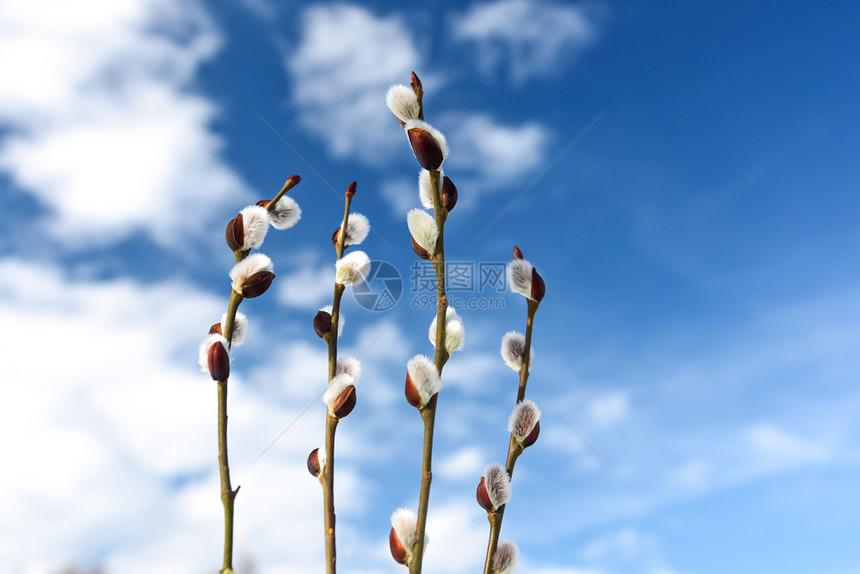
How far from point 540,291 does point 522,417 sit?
152 mm

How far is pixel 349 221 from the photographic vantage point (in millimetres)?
854

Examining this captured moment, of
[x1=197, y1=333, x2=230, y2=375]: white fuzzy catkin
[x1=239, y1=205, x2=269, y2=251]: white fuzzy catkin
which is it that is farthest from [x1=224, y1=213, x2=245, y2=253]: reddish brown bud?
[x1=197, y1=333, x2=230, y2=375]: white fuzzy catkin

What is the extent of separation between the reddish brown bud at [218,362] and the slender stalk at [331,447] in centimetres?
13

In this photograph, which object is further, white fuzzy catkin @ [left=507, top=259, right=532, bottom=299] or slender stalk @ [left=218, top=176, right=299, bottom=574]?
white fuzzy catkin @ [left=507, top=259, right=532, bottom=299]

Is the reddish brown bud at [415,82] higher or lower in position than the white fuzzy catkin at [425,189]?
higher

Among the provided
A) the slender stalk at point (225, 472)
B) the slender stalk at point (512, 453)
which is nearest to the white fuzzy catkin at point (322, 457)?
the slender stalk at point (225, 472)

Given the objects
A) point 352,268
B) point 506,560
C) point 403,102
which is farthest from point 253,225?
point 506,560

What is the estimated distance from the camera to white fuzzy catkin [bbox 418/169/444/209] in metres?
0.78

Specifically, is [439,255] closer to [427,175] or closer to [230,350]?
[427,175]

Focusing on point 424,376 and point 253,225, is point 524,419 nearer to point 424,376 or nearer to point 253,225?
point 424,376

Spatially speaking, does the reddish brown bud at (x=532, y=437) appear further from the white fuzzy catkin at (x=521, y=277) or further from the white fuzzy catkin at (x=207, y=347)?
the white fuzzy catkin at (x=207, y=347)

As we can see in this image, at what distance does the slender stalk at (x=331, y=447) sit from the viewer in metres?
0.71

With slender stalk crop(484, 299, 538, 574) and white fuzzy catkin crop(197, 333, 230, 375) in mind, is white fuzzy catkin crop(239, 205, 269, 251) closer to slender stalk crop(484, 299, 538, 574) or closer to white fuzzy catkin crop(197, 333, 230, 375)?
white fuzzy catkin crop(197, 333, 230, 375)

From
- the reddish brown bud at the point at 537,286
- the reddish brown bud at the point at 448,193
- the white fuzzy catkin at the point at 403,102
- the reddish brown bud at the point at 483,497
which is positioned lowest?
the reddish brown bud at the point at 483,497
